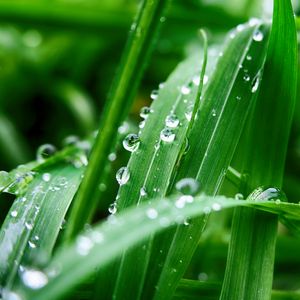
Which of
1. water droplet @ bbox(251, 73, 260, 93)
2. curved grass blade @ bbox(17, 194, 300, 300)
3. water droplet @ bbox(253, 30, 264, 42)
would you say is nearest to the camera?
curved grass blade @ bbox(17, 194, 300, 300)

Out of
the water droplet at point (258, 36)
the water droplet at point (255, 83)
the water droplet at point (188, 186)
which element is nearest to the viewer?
the water droplet at point (188, 186)

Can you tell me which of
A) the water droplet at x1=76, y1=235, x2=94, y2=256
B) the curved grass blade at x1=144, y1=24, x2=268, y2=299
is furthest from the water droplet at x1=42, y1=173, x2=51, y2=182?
the water droplet at x1=76, y1=235, x2=94, y2=256

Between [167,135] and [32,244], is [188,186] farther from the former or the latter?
[32,244]

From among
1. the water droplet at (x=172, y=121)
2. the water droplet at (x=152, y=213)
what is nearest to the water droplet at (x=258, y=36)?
the water droplet at (x=172, y=121)

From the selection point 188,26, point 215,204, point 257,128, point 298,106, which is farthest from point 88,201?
point 298,106

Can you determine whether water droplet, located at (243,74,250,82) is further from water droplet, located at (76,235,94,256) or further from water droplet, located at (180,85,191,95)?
water droplet, located at (76,235,94,256)

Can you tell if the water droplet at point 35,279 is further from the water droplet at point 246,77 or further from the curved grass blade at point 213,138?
the water droplet at point 246,77

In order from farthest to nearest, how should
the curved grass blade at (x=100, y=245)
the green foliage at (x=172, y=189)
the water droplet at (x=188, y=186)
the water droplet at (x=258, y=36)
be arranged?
1. the water droplet at (x=258, y=36)
2. the water droplet at (x=188, y=186)
3. the green foliage at (x=172, y=189)
4. the curved grass blade at (x=100, y=245)
